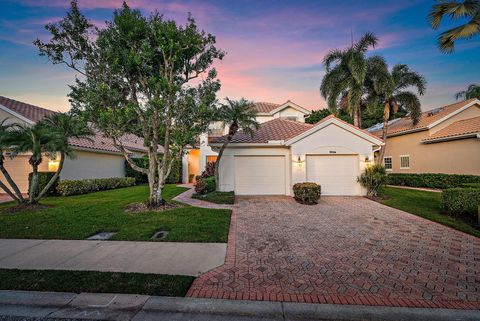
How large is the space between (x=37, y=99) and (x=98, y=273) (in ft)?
59.1

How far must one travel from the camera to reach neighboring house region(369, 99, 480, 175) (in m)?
14.6

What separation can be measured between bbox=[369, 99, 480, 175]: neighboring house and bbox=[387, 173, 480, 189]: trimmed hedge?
91cm

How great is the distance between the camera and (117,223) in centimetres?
709

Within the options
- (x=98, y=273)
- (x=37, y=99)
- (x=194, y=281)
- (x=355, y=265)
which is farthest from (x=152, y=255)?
(x=37, y=99)

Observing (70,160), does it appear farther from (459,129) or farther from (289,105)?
(459,129)

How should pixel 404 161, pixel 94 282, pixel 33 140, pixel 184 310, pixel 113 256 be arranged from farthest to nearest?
1. pixel 404 161
2. pixel 33 140
3. pixel 113 256
4. pixel 94 282
5. pixel 184 310

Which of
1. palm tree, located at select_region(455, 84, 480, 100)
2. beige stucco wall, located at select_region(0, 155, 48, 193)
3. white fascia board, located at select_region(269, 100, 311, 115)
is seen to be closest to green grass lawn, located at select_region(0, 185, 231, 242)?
beige stucco wall, located at select_region(0, 155, 48, 193)

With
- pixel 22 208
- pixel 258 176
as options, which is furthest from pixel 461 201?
pixel 22 208

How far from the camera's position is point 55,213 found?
8.33 meters

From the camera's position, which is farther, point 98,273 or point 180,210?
point 180,210

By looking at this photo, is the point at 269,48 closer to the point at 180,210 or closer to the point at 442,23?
the point at 442,23

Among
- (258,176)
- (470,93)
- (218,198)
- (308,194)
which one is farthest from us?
(470,93)

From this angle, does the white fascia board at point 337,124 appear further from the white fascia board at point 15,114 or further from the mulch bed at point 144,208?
the white fascia board at point 15,114

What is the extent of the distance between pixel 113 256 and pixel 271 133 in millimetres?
12215
